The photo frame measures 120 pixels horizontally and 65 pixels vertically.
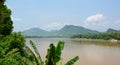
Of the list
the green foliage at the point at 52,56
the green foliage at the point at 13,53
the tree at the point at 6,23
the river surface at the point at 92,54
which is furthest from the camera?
the river surface at the point at 92,54

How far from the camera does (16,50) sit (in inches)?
583

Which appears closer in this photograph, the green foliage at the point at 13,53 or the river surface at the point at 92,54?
the green foliage at the point at 13,53

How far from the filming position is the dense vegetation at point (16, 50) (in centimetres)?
1139

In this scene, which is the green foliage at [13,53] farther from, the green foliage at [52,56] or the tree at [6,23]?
the green foliage at [52,56]

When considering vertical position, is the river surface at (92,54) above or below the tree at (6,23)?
below

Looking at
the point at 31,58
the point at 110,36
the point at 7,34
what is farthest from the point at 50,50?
the point at 110,36

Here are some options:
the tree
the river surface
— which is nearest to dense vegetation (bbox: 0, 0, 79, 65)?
the tree

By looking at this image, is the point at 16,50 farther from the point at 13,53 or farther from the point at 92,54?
the point at 92,54

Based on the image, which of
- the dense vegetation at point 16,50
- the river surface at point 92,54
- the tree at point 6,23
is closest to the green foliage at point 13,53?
the dense vegetation at point 16,50

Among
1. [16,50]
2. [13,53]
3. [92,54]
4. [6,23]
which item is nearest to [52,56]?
[13,53]

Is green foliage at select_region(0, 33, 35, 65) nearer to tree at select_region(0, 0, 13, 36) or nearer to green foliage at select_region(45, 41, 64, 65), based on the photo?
tree at select_region(0, 0, 13, 36)

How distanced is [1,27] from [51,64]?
25.9 ft

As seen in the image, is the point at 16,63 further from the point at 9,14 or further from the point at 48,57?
the point at 9,14

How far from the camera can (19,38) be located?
18.4m
